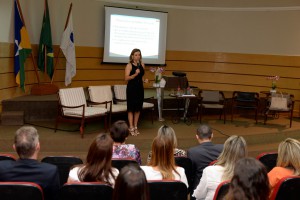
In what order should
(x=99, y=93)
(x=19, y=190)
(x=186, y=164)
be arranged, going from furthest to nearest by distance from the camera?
(x=99, y=93) < (x=186, y=164) < (x=19, y=190)

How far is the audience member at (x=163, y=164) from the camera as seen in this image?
9.14ft

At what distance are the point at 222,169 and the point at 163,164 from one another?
452 mm

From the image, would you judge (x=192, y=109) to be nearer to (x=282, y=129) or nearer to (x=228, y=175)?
(x=282, y=129)

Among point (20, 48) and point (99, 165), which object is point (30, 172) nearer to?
point (99, 165)

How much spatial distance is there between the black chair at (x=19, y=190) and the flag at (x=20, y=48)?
5.06 meters

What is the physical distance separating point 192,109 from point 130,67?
260 cm

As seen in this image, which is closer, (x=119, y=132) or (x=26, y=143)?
(x=26, y=143)

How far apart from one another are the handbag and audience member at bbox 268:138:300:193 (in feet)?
16.2

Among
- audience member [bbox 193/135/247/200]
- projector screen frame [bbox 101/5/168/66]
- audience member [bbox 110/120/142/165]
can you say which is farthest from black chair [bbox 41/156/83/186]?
projector screen frame [bbox 101/5/168/66]

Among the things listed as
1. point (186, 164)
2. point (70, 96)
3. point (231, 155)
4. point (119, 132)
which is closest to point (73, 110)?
point (70, 96)

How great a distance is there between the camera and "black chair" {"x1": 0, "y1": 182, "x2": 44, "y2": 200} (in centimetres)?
222

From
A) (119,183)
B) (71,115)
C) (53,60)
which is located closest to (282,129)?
(71,115)

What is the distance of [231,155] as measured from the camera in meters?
2.78

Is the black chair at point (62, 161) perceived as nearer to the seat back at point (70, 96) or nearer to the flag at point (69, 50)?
the seat back at point (70, 96)
